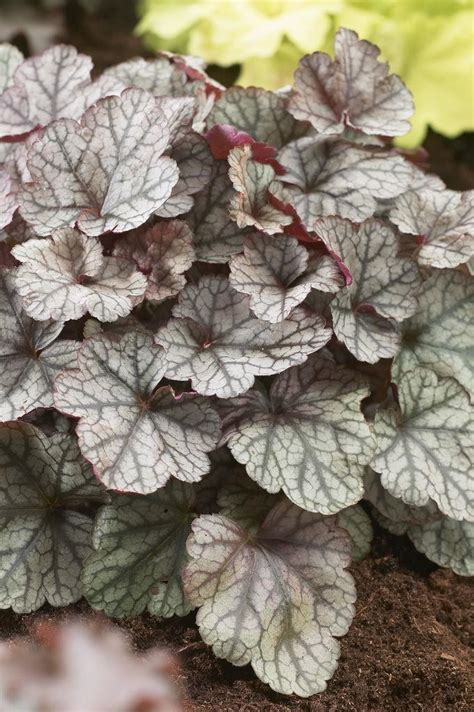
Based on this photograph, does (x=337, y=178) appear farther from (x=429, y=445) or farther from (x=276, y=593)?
(x=276, y=593)

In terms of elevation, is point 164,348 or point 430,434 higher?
point 164,348

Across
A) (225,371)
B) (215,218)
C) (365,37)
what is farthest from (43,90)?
(365,37)

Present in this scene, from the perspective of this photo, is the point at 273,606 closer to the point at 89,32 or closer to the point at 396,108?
the point at 396,108

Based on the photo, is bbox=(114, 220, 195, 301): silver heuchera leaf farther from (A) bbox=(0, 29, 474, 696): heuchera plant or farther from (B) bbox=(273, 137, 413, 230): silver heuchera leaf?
(B) bbox=(273, 137, 413, 230): silver heuchera leaf

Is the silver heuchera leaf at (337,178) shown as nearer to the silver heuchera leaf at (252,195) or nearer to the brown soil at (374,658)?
the silver heuchera leaf at (252,195)

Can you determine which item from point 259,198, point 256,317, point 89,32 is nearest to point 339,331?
point 256,317

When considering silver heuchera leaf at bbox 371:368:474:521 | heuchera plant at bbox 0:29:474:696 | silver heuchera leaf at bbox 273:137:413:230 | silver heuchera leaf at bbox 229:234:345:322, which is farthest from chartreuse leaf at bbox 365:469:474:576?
silver heuchera leaf at bbox 273:137:413:230
